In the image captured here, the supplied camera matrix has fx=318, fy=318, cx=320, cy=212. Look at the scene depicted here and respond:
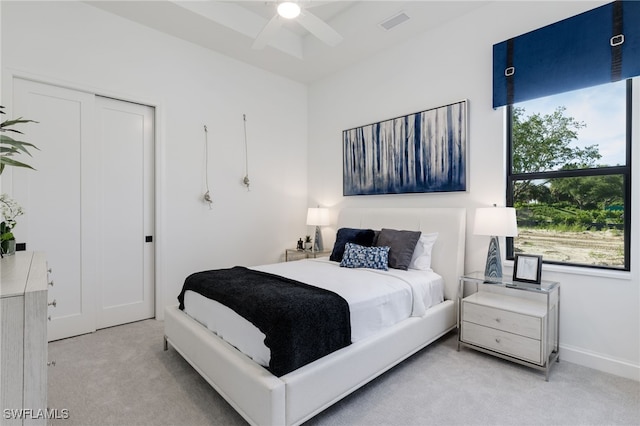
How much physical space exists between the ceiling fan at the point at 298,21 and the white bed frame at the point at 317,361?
1.97 m

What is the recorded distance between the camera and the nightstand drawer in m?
2.34

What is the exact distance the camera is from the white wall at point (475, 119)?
94.4 inches

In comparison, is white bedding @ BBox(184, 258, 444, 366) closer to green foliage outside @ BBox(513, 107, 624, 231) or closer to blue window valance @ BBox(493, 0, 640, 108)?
green foliage outside @ BBox(513, 107, 624, 231)

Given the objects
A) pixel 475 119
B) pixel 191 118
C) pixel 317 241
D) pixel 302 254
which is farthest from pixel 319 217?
pixel 475 119

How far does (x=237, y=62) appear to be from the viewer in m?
4.15

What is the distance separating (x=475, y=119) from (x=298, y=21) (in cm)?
189

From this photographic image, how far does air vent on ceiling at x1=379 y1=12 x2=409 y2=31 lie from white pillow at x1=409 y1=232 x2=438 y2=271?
2.21m

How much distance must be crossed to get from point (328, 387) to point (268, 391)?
0.42 m

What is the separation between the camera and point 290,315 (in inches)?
68.0

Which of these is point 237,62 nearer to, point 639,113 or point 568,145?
point 568,145

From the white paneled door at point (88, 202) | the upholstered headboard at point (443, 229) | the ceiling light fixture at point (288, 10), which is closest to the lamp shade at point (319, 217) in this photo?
the upholstered headboard at point (443, 229)

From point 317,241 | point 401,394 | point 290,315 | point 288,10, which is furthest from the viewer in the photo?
point 317,241

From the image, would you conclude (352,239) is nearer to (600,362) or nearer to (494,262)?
(494,262)

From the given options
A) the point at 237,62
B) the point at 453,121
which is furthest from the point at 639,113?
the point at 237,62
